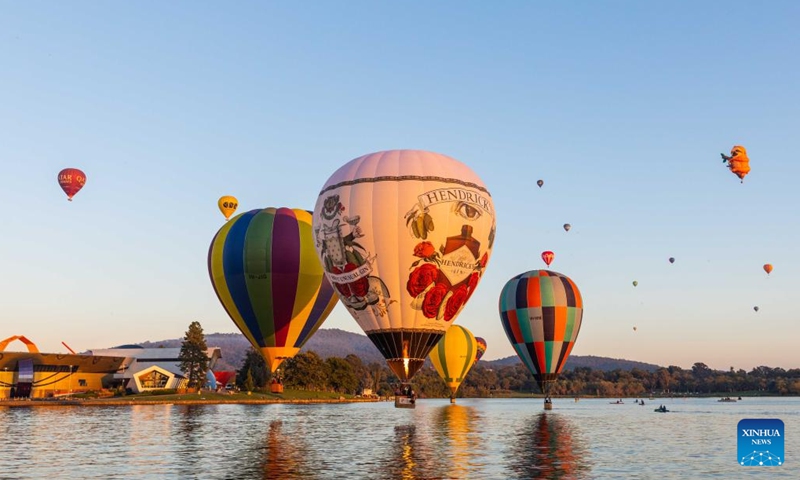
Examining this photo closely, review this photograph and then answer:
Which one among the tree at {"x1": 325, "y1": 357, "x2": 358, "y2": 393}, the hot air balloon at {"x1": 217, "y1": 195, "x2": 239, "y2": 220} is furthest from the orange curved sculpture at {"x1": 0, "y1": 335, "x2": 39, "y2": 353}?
the hot air balloon at {"x1": 217, "y1": 195, "x2": 239, "y2": 220}

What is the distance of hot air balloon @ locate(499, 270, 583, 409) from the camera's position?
274 ft

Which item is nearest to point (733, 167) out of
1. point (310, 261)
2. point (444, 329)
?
point (444, 329)

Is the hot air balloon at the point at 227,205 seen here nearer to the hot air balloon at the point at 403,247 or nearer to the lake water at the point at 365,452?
the lake water at the point at 365,452

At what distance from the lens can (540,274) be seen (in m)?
86.9

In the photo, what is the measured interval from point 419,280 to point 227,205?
60.6 metres

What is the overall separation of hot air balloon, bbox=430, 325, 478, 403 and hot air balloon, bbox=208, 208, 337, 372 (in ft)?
130

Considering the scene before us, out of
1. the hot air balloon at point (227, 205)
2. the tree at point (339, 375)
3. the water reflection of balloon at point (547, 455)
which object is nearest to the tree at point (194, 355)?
the tree at point (339, 375)

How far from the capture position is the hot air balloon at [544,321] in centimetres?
8338

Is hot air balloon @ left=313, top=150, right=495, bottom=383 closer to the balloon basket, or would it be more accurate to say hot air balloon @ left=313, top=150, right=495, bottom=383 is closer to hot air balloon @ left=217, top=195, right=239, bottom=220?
the balloon basket

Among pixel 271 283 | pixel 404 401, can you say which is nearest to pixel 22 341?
pixel 271 283

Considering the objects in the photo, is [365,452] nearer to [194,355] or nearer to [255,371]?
[194,355]

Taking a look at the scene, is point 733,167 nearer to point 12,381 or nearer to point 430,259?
point 430,259

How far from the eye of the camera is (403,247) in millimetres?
47531

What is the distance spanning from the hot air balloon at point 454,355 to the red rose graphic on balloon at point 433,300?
6960cm
